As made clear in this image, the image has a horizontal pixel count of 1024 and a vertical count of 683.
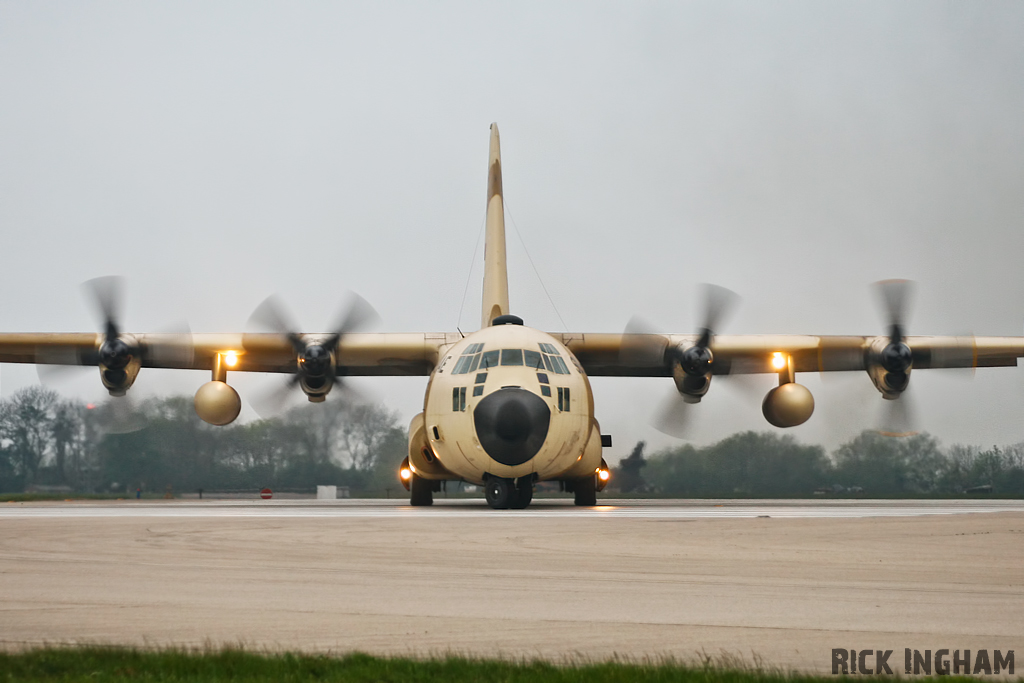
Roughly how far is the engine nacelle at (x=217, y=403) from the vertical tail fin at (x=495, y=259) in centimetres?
635

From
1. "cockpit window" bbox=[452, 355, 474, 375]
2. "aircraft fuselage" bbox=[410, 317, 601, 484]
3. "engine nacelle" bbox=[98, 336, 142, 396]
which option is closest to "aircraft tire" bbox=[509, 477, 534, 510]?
"aircraft fuselage" bbox=[410, 317, 601, 484]

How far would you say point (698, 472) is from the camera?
27.1m

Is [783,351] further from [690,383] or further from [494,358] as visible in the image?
[494,358]

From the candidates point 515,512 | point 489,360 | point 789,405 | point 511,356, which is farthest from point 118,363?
point 789,405

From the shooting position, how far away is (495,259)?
900 inches

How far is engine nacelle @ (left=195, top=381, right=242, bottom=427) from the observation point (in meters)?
22.2

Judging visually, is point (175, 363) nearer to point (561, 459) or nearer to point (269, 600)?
point (561, 459)

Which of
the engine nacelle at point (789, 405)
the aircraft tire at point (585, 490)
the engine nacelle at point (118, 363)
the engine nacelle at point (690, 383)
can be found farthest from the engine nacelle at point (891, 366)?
the engine nacelle at point (118, 363)

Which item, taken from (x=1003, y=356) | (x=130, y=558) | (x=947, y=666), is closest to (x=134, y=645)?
(x=130, y=558)

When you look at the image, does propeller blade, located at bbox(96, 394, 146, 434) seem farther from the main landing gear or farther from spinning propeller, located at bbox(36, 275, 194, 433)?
the main landing gear

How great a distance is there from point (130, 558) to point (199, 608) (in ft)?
3.49

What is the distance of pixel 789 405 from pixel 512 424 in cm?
1082

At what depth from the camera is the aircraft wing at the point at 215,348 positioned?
75.6 ft

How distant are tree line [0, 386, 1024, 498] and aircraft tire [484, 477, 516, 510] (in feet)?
37.1
